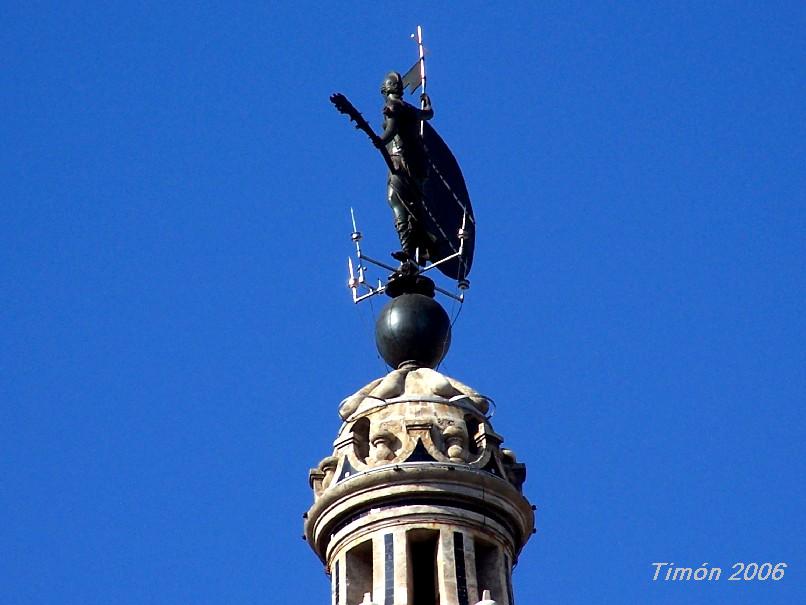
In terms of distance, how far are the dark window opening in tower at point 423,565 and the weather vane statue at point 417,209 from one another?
436 centimetres

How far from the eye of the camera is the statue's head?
2775 cm

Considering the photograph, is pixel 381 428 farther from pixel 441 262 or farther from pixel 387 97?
pixel 387 97

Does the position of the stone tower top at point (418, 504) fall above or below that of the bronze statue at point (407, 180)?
below

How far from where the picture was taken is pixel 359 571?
23.8m

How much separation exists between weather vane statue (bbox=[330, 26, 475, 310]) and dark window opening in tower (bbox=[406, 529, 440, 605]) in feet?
14.3

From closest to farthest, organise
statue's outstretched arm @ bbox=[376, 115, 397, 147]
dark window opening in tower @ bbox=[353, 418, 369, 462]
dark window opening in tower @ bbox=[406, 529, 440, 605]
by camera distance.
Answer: dark window opening in tower @ bbox=[406, 529, 440, 605], dark window opening in tower @ bbox=[353, 418, 369, 462], statue's outstretched arm @ bbox=[376, 115, 397, 147]

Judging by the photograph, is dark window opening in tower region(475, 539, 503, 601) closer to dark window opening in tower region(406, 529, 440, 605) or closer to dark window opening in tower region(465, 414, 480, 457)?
dark window opening in tower region(406, 529, 440, 605)

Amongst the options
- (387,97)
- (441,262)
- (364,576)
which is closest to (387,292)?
(441,262)

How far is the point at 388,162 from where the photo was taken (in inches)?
1078

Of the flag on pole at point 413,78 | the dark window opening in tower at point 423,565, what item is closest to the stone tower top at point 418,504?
the dark window opening in tower at point 423,565

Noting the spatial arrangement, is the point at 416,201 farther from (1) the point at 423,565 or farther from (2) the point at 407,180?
(1) the point at 423,565

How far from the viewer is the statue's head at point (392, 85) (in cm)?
2775

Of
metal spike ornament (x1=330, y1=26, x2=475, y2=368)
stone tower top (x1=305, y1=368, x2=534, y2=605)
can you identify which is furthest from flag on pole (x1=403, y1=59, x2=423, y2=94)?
stone tower top (x1=305, y1=368, x2=534, y2=605)

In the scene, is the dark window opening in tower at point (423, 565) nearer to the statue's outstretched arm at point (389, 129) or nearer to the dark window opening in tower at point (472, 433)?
the dark window opening in tower at point (472, 433)
